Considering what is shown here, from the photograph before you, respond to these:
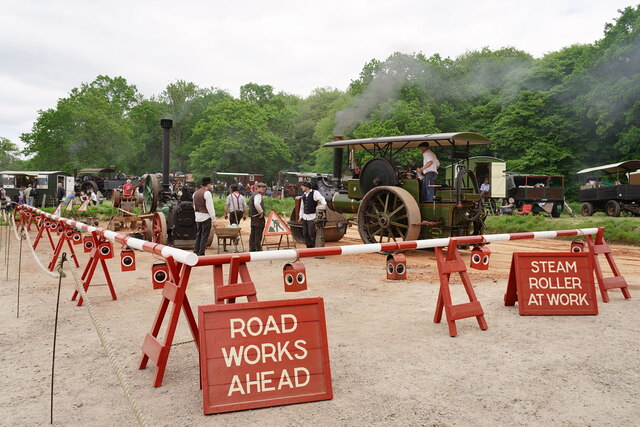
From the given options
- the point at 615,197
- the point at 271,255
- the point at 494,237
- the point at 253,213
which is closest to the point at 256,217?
the point at 253,213

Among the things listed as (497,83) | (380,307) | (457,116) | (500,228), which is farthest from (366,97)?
(380,307)

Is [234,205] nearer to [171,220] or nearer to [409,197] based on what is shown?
[171,220]

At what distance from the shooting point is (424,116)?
36562 millimetres

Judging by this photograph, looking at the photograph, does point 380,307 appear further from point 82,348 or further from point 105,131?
point 105,131

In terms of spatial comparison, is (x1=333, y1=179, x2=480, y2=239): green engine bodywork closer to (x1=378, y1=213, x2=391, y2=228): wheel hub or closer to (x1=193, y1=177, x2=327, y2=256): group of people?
(x1=378, y1=213, x2=391, y2=228): wheel hub

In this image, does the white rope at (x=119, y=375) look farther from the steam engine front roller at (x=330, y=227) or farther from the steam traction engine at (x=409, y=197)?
the steam engine front roller at (x=330, y=227)

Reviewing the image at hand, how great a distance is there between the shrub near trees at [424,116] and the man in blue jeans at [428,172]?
74.1 ft

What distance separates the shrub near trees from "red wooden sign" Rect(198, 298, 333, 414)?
97.6 ft

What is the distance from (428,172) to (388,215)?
3.93 feet

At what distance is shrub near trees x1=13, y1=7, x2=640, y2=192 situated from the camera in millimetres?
29641

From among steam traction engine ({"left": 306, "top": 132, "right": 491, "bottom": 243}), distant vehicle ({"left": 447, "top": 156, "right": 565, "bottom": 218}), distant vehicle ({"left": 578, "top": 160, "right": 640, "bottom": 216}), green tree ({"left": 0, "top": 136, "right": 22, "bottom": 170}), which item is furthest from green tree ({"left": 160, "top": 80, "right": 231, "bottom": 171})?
steam traction engine ({"left": 306, "top": 132, "right": 491, "bottom": 243})

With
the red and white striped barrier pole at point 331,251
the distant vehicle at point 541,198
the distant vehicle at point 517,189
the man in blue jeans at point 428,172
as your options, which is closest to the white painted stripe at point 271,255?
the red and white striped barrier pole at point 331,251

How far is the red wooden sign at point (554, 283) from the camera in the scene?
18.4 feet

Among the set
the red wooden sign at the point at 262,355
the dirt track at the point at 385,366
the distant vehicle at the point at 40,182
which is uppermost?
the distant vehicle at the point at 40,182
